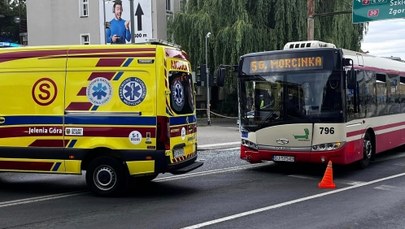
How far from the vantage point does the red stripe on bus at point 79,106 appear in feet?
29.9

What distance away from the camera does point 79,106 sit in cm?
912

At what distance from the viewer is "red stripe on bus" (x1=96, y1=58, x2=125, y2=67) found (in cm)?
903

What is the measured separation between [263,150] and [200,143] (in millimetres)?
8861

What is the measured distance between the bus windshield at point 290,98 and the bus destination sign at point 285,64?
0.11 m

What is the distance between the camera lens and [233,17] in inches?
1287

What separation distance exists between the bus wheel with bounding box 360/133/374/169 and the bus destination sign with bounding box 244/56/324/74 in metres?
2.54

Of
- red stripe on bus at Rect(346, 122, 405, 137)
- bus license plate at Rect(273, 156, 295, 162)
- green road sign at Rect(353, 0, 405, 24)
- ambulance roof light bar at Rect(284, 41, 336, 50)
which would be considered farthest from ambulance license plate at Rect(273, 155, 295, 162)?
green road sign at Rect(353, 0, 405, 24)

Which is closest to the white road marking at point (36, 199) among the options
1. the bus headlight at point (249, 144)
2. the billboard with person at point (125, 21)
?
the bus headlight at point (249, 144)

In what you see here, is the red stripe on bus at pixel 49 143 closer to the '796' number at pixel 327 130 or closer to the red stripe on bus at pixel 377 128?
the '796' number at pixel 327 130

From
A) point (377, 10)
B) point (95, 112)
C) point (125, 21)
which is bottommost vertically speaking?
point (95, 112)

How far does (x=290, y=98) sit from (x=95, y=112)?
4663 millimetres

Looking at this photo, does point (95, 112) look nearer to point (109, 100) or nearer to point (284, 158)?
point (109, 100)

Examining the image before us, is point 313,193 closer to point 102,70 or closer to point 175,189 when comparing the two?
point 175,189

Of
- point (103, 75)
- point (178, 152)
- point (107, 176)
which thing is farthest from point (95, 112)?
point (178, 152)
